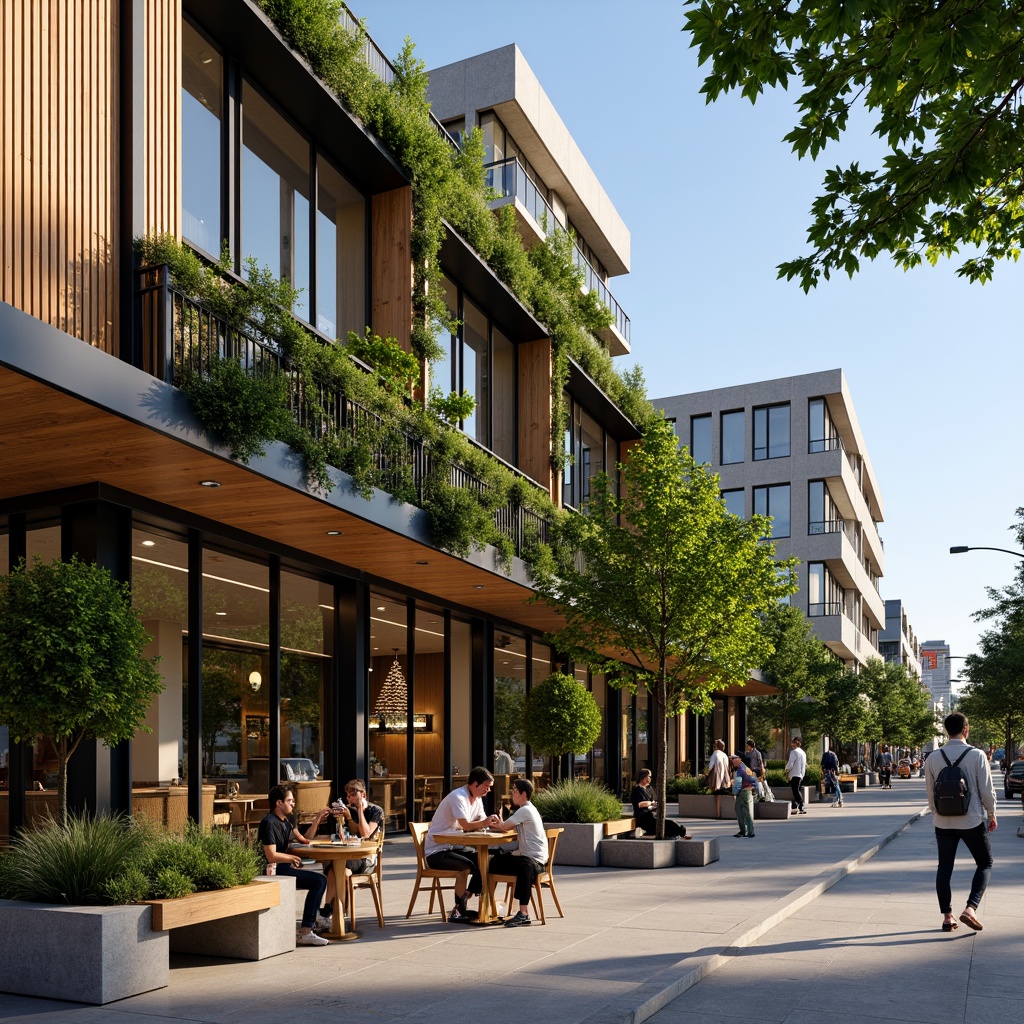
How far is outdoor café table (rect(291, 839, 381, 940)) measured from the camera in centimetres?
1034

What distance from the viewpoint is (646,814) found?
58.2 feet

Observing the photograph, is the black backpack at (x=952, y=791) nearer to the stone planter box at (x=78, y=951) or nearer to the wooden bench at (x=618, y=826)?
the stone planter box at (x=78, y=951)

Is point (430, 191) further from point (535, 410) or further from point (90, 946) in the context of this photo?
point (90, 946)

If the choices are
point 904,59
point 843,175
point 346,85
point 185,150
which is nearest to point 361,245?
point 346,85

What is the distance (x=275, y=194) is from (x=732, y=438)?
48.9 meters

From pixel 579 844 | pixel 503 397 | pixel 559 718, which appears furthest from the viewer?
pixel 503 397

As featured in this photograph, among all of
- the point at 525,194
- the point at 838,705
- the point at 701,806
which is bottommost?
the point at 701,806

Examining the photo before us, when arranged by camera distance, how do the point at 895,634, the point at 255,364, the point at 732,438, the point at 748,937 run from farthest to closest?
1. the point at 895,634
2. the point at 732,438
3. the point at 255,364
4. the point at 748,937

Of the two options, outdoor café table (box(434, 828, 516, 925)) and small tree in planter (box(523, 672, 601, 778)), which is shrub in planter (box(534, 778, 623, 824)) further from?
outdoor café table (box(434, 828, 516, 925))

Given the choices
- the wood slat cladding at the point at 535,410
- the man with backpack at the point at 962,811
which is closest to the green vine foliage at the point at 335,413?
the wood slat cladding at the point at 535,410

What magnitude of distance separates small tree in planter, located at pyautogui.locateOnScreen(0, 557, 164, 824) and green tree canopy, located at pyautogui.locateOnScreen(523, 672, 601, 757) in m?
11.9

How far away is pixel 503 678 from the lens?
971 inches

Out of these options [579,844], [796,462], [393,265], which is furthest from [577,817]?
[796,462]

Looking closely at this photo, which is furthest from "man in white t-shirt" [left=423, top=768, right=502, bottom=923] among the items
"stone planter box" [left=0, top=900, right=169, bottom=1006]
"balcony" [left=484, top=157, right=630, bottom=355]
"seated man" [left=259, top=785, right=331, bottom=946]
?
"balcony" [left=484, top=157, right=630, bottom=355]
